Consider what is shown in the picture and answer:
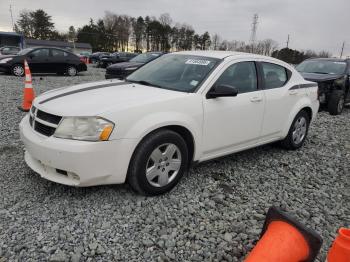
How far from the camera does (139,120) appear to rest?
321cm

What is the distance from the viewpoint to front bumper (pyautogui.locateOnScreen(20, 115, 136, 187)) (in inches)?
117

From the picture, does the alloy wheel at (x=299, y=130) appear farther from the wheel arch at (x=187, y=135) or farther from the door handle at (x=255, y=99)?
the wheel arch at (x=187, y=135)

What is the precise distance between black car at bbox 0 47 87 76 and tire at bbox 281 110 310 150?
42.4ft

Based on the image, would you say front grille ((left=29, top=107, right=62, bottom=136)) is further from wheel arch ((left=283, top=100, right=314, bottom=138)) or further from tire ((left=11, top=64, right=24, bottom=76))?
tire ((left=11, top=64, right=24, bottom=76))

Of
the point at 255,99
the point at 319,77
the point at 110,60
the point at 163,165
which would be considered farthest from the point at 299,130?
the point at 110,60

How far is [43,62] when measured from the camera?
49.3ft

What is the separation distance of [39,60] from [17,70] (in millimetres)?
1061

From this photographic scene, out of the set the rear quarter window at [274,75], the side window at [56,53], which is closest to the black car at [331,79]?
the rear quarter window at [274,75]

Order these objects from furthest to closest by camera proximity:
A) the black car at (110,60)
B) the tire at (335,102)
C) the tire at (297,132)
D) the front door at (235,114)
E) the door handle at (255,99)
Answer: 1. the black car at (110,60)
2. the tire at (335,102)
3. the tire at (297,132)
4. the door handle at (255,99)
5. the front door at (235,114)

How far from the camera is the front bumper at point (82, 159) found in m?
2.98

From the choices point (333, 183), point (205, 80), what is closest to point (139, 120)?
point (205, 80)

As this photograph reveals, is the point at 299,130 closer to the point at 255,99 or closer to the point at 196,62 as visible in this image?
the point at 255,99

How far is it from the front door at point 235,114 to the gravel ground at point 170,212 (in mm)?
441

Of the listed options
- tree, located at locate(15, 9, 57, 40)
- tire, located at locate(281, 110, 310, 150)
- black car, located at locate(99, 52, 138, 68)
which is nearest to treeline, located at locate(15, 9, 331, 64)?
tree, located at locate(15, 9, 57, 40)
